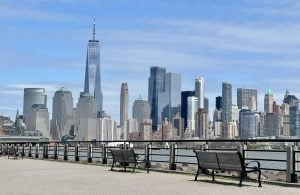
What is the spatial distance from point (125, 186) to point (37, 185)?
2.06 meters

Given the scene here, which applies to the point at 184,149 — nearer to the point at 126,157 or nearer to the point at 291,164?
the point at 126,157

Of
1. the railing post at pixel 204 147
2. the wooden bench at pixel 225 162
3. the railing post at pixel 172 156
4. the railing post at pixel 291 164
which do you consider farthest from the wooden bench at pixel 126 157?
the railing post at pixel 291 164

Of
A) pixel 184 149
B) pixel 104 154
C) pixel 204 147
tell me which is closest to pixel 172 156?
pixel 184 149

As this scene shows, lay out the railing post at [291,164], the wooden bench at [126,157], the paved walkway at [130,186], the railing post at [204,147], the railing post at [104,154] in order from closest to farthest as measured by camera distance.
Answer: the paved walkway at [130,186]
the railing post at [291,164]
the railing post at [204,147]
the wooden bench at [126,157]
the railing post at [104,154]

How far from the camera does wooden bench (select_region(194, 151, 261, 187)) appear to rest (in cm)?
1309

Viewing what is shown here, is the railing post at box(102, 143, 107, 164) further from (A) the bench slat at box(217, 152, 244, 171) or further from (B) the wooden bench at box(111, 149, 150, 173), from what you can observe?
(A) the bench slat at box(217, 152, 244, 171)

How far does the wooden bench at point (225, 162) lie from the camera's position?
43.0ft

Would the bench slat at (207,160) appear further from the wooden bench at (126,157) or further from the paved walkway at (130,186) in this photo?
the wooden bench at (126,157)

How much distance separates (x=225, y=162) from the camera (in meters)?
13.6

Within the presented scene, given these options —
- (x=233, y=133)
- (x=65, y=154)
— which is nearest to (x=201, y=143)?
(x=65, y=154)

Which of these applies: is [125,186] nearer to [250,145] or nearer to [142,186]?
[142,186]

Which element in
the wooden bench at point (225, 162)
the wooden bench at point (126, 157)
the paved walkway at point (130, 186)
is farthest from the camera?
the wooden bench at point (126, 157)

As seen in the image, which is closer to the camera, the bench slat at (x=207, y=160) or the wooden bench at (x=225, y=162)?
the wooden bench at (x=225, y=162)

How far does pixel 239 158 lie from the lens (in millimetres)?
13133
